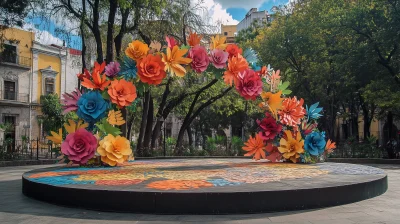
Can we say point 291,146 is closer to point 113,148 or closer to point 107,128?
point 113,148

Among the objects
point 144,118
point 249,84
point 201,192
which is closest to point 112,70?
point 249,84

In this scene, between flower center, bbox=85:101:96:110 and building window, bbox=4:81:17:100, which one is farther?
building window, bbox=4:81:17:100

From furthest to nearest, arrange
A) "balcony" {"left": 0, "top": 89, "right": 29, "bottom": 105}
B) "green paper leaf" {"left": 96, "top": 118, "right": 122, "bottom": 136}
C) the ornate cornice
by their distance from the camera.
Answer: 1. the ornate cornice
2. "balcony" {"left": 0, "top": 89, "right": 29, "bottom": 105}
3. "green paper leaf" {"left": 96, "top": 118, "right": 122, "bottom": 136}

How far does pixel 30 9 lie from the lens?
16141 mm

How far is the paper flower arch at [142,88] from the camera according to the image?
9625 millimetres

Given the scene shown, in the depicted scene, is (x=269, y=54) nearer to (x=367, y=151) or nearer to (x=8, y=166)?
(x=367, y=151)

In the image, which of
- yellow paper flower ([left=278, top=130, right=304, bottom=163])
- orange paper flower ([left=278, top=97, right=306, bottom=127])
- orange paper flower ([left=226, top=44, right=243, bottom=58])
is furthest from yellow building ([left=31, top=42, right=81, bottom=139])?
yellow paper flower ([left=278, top=130, right=304, bottom=163])

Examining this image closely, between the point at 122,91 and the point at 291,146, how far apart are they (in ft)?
17.0

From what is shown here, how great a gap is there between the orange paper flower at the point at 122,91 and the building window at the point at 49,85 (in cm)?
2886

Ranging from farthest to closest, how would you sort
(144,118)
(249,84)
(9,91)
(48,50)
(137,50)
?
1. (48,50)
2. (9,91)
3. (144,118)
4. (249,84)
5. (137,50)

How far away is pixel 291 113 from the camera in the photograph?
11.3 meters

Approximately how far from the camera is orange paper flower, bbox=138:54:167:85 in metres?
9.62

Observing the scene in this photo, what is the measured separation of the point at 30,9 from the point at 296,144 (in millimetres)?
12465

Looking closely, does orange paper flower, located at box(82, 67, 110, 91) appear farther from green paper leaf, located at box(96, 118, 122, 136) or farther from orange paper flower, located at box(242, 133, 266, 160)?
orange paper flower, located at box(242, 133, 266, 160)
